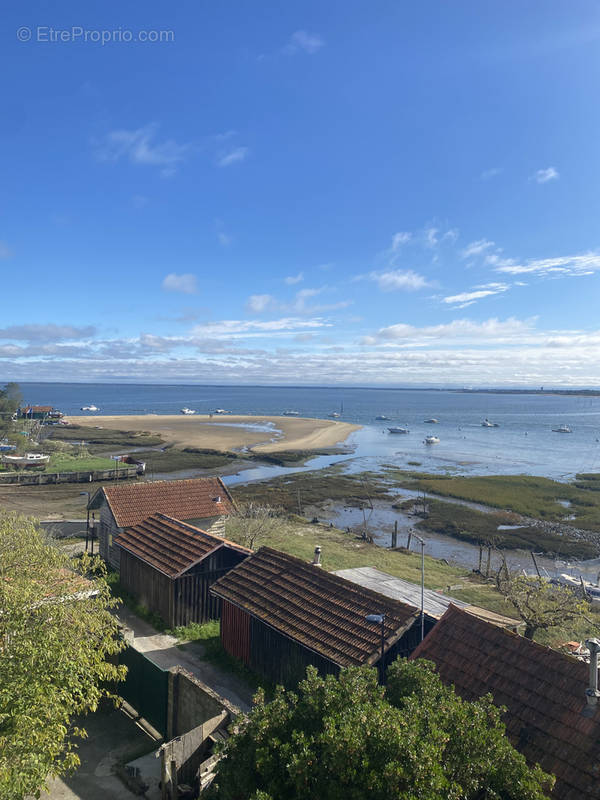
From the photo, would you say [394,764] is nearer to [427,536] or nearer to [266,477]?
[427,536]

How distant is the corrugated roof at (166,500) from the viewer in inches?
1048

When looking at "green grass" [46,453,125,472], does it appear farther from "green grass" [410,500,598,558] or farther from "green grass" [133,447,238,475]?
"green grass" [410,500,598,558]

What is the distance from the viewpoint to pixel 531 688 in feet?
36.5

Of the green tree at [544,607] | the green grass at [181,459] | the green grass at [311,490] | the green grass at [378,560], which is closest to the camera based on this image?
the green tree at [544,607]

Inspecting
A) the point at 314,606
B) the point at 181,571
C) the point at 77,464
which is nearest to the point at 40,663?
the point at 314,606

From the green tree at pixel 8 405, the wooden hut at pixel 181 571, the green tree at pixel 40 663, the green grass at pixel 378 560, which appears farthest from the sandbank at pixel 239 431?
the green tree at pixel 40 663

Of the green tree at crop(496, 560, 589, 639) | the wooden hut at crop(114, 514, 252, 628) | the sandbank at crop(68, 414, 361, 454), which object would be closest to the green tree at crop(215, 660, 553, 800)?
the green tree at crop(496, 560, 589, 639)

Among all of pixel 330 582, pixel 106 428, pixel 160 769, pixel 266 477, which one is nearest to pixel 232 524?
pixel 330 582

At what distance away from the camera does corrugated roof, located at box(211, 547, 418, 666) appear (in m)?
13.9

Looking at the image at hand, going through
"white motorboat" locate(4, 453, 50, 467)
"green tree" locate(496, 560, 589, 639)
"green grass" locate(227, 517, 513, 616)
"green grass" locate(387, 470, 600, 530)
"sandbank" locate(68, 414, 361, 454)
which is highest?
"green tree" locate(496, 560, 589, 639)

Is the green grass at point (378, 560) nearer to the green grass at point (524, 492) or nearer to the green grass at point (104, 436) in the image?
the green grass at point (524, 492)

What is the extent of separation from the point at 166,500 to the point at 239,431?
91.8 metres

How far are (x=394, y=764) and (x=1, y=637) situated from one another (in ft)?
26.9

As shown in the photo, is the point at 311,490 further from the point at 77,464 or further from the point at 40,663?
the point at 40,663
